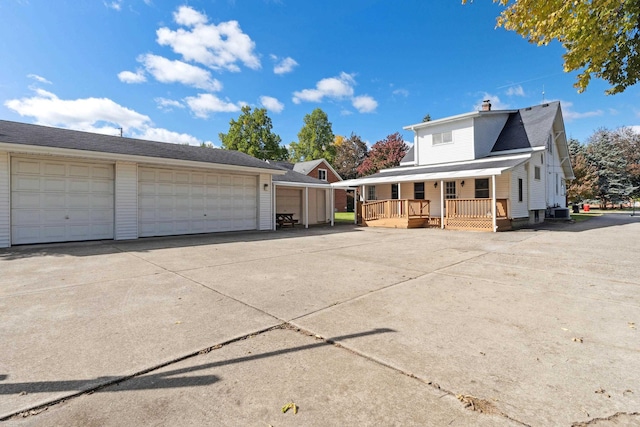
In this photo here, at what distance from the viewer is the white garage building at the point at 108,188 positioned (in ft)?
29.8

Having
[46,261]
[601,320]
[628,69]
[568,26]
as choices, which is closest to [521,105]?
[628,69]

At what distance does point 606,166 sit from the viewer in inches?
1458

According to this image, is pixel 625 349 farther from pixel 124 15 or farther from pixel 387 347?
pixel 124 15

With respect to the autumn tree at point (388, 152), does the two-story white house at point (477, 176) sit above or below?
below

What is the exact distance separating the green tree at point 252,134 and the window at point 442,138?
24722mm

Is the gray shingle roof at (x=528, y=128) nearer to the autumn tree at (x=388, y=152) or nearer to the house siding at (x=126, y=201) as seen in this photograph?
the autumn tree at (x=388, y=152)

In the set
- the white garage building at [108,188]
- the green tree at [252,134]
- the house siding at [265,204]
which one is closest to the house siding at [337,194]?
the green tree at [252,134]

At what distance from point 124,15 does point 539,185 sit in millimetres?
22543

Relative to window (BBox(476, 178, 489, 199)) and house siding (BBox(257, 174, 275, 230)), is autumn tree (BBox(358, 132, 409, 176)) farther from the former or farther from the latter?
house siding (BBox(257, 174, 275, 230))

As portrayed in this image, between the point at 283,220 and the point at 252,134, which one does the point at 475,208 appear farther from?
the point at 252,134

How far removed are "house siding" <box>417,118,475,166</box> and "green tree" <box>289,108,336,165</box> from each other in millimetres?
27083

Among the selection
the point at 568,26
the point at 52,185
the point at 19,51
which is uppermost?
the point at 19,51

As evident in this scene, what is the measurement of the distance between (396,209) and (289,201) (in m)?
6.57

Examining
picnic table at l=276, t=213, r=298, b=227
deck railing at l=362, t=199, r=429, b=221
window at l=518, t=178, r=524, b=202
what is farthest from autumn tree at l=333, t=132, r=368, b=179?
window at l=518, t=178, r=524, b=202
